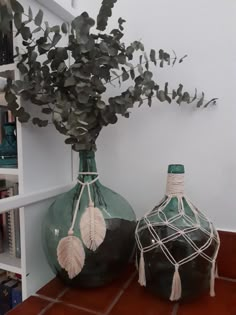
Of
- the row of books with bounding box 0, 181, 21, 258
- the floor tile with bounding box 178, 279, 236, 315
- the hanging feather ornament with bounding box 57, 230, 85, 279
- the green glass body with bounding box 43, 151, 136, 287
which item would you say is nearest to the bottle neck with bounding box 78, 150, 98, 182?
the green glass body with bounding box 43, 151, 136, 287

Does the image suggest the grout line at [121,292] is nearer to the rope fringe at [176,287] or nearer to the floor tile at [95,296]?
the floor tile at [95,296]

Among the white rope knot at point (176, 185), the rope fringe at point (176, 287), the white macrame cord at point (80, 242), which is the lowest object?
the rope fringe at point (176, 287)

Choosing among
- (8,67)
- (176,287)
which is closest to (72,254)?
(176,287)

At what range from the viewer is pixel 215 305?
54cm

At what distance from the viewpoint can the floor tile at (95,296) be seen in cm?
55

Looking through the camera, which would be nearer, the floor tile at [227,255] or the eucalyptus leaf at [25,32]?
the eucalyptus leaf at [25,32]

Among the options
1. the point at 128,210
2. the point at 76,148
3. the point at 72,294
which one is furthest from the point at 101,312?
the point at 76,148

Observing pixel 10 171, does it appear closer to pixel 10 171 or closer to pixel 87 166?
pixel 10 171

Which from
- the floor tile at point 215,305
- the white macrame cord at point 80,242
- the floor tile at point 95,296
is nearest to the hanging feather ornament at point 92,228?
the white macrame cord at point 80,242

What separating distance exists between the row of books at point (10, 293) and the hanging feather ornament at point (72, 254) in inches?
12.0

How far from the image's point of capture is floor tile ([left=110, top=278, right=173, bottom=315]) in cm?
52

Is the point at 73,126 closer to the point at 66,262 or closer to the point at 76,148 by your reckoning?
the point at 76,148

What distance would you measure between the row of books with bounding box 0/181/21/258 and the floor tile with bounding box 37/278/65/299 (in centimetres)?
13

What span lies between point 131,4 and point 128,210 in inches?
22.9
